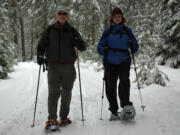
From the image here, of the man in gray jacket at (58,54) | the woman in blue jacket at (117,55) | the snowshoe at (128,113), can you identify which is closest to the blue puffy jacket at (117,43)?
the woman in blue jacket at (117,55)

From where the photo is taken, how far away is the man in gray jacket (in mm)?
3488

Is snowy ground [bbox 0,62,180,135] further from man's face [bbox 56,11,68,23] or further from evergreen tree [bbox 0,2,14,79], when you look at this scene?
evergreen tree [bbox 0,2,14,79]

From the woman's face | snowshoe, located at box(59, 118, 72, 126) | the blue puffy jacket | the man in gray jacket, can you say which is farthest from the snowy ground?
the woman's face

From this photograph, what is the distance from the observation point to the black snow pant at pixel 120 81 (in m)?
3.85

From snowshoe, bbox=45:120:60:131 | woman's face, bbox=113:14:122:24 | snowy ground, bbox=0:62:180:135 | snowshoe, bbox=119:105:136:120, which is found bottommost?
snowy ground, bbox=0:62:180:135

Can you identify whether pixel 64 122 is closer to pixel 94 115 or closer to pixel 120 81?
pixel 94 115

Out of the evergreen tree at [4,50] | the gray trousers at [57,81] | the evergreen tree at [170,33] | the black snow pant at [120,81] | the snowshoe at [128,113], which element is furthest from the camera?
the evergreen tree at [170,33]

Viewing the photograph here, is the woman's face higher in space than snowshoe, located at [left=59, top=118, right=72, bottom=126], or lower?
higher

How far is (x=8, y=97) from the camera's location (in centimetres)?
598

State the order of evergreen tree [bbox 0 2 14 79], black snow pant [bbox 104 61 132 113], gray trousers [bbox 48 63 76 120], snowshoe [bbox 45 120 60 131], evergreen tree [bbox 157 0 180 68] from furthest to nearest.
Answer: evergreen tree [bbox 157 0 180 68] < evergreen tree [bbox 0 2 14 79] < black snow pant [bbox 104 61 132 113] < gray trousers [bbox 48 63 76 120] < snowshoe [bbox 45 120 60 131]

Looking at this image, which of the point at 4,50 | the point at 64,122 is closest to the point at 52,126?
the point at 64,122

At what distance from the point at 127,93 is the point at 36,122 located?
2.09 meters

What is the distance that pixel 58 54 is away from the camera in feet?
11.5

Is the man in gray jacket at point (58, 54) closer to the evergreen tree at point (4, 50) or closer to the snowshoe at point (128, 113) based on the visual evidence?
the snowshoe at point (128, 113)
